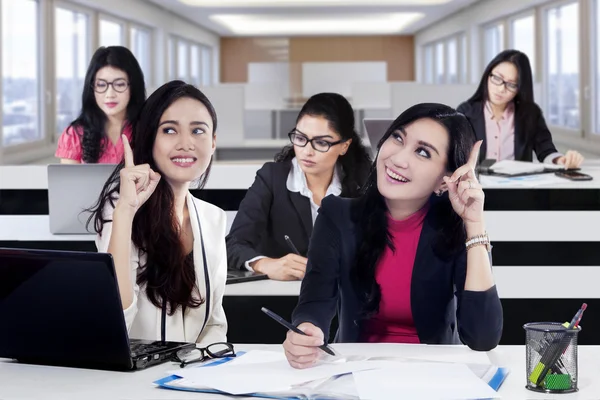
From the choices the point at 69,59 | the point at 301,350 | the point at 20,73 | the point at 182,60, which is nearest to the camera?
the point at 301,350

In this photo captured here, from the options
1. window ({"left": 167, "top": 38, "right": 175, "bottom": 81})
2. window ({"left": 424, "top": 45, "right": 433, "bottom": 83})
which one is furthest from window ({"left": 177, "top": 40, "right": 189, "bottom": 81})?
window ({"left": 424, "top": 45, "right": 433, "bottom": 83})

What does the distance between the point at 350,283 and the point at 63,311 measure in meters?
0.78

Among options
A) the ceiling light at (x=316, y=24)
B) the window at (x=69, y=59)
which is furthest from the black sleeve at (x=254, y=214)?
the ceiling light at (x=316, y=24)

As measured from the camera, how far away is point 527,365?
5.04 ft

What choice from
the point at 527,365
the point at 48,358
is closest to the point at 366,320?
the point at 527,365

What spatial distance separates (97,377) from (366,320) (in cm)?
76

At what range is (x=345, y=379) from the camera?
154 centimetres

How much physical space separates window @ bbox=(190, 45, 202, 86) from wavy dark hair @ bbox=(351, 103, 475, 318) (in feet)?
56.0

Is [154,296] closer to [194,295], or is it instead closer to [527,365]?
[194,295]

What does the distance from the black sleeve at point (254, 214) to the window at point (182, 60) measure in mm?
14461

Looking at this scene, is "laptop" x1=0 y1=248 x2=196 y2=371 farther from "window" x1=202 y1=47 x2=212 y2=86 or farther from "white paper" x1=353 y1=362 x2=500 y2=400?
"window" x1=202 y1=47 x2=212 y2=86

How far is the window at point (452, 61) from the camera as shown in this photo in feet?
56.5

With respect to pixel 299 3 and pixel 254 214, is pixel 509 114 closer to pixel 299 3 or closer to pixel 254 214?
pixel 254 214

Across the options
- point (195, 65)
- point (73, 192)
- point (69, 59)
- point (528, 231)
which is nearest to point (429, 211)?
point (73, 192)
